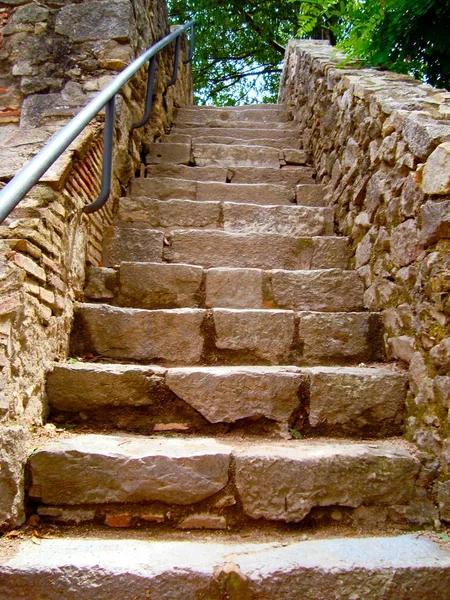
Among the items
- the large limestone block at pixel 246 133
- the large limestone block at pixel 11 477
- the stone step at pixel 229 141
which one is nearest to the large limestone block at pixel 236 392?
the large limestone block at pixel 11 477

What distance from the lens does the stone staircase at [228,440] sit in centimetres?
117

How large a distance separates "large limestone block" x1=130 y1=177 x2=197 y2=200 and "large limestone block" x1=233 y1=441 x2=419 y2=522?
6.66ft

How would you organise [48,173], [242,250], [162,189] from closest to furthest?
1. [48,173]
2. [242,250]
3. [162,189]

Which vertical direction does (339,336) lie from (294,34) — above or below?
below

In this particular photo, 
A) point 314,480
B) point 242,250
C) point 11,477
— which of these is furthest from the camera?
point 242,250

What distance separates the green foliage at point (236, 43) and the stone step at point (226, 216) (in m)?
5.16

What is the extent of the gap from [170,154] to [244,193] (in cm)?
86

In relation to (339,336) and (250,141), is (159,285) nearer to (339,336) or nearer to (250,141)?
(339,336)

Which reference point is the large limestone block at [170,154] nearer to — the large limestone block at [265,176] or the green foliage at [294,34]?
the large limestone block at [265,176]

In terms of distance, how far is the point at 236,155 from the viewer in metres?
3.76

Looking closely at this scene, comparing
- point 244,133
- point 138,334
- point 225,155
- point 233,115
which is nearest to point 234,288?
point 138,334

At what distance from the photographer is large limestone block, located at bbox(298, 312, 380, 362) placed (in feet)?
6.51

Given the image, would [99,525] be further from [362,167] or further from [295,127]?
[295,127]

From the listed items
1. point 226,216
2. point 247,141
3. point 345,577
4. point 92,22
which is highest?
point 92,22
